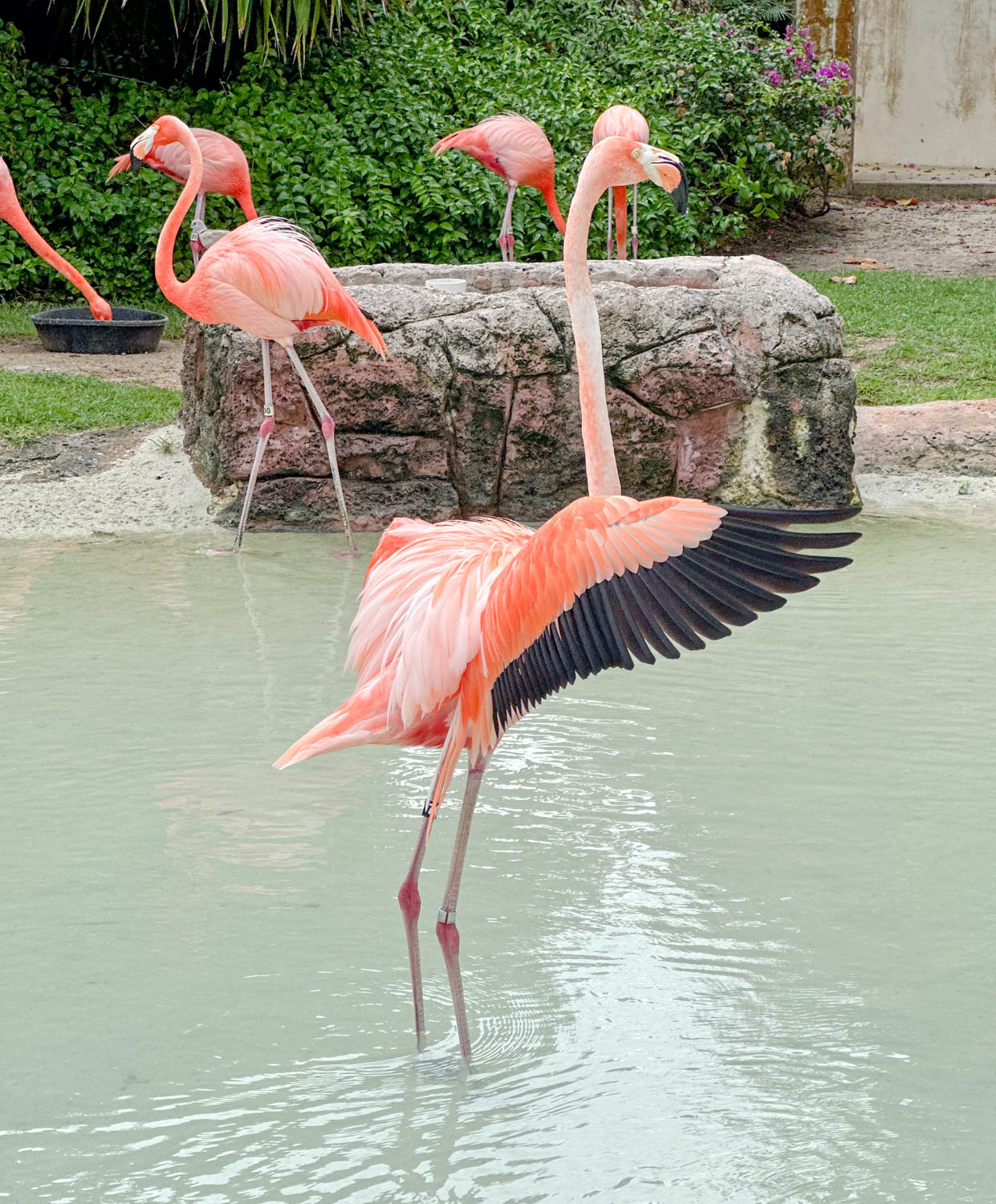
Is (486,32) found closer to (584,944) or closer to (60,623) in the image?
(60,623)

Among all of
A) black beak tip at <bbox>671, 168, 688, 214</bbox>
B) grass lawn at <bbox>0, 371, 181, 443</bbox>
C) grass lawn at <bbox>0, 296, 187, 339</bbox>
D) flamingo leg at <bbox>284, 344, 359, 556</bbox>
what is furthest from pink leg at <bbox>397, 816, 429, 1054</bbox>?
grass lawn at <bbox>0, 296, 187, 339</bbox>

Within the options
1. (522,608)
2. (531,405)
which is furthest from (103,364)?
(522,608)

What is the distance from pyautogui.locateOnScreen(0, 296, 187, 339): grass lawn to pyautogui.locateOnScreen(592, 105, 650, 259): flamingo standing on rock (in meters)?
2.70

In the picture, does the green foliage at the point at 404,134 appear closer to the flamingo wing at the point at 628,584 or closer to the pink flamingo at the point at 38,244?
the pink flamingo at the point at 38,244

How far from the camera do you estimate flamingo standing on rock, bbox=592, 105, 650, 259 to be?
7.24 meters

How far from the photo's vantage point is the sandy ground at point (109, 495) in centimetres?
542

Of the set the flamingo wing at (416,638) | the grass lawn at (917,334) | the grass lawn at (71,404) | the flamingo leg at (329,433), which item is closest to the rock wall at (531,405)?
the flamingo leg at (329,433)

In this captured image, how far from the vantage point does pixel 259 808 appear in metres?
3.10

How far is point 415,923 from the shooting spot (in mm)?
2297

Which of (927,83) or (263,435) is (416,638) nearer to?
(263,435)

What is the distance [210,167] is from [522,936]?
237 inches

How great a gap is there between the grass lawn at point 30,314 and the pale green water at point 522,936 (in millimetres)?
4980

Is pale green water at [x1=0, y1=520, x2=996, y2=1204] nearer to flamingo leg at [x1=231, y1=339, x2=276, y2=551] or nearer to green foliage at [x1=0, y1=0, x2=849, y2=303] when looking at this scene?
flamingo leg at [x1=231, y1=339, x2=276, y2=551]

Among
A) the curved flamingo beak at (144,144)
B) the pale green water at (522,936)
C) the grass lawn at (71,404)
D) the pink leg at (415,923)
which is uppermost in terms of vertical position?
the curved flamingo beak at (144,144)
